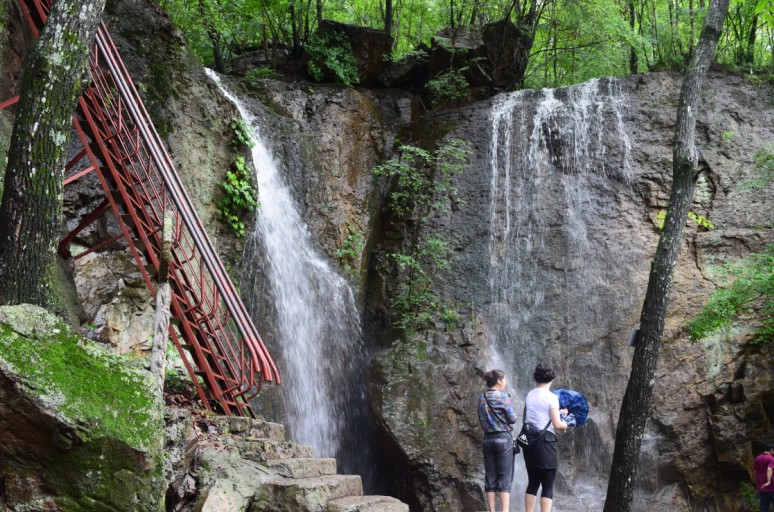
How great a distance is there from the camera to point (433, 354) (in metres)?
10.6

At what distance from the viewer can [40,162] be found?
15.1 ft

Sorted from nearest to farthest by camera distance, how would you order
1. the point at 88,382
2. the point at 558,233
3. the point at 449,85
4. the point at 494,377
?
the point at 88,382, the point at 494,377, the point at 558,233, the point at 449,85

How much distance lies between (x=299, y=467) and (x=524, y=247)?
24.8 feet

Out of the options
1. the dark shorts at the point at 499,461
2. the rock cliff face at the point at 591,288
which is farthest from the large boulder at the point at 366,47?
the dark shorts at the point at 499,461

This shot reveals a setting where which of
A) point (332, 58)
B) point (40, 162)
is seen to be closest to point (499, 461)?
point (40, 162)

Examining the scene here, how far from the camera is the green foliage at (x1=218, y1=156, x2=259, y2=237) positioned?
31.5 feet

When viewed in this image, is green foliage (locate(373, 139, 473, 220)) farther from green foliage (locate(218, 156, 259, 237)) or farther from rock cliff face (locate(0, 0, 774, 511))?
green foliage (locate(218, 156, 259, 237))

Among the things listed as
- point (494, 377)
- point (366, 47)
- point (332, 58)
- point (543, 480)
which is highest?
point (366, 47)

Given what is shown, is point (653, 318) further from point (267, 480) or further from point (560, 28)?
point (560, 28)

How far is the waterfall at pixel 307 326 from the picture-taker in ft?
33.1

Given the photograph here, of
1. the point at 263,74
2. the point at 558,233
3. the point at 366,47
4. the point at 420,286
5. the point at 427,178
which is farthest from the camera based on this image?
the point at 366,47

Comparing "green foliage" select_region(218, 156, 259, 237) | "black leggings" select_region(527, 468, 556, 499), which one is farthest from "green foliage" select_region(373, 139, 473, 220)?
"black leggings" select_region(527, 468, 556, 499)

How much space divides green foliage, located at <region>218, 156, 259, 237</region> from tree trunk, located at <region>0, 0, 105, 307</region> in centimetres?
471

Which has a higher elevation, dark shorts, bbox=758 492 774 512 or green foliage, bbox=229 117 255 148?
green foliage, bbox=229 117 255 148
